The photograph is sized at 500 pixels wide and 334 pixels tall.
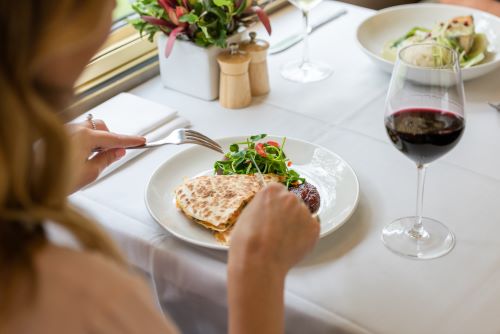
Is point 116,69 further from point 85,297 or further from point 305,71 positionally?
point 85,297

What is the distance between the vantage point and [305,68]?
1.60m

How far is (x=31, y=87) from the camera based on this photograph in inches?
22.5

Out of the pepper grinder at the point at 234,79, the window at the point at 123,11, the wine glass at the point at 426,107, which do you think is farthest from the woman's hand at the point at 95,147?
the window at the point at 123,11

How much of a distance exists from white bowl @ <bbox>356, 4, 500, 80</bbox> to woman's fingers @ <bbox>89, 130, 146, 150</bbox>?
0.60 metres

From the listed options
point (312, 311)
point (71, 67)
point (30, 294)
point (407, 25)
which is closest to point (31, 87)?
point (71, 67)

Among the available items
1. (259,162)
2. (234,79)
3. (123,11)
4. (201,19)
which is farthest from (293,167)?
(123,11)

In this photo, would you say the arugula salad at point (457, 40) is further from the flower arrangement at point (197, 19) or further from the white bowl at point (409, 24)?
the flower arrangement at point (197, 19)

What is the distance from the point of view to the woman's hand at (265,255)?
85cm

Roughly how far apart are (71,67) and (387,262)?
59 cm

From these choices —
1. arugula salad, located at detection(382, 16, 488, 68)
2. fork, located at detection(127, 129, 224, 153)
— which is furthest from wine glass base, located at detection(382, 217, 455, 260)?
arugula salad, located at detection(382, 16, 488, 68)

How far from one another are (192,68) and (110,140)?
374 millimetres

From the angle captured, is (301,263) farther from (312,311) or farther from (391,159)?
(391,159)

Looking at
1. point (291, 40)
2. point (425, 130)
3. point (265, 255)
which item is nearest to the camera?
point (265, 255)

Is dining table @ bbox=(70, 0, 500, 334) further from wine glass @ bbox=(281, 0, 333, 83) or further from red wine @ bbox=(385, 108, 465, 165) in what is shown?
red wine @ bbox=(385, 108, 465, 165)
